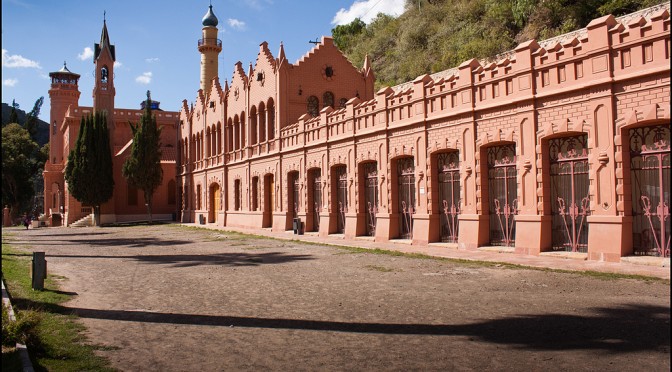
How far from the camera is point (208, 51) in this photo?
1983 inches

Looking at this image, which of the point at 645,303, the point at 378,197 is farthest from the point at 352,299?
the point at 378,197

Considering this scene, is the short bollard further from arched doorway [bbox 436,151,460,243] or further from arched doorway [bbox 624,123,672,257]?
arched doorway [bbox 624,123,672,257]

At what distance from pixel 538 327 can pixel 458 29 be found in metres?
47.1

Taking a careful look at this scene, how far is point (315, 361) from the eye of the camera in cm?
584

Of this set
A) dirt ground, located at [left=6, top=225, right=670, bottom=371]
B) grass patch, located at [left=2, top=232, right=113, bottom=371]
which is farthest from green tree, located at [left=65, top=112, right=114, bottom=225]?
grass patch, located at [left=2, top=232, right=113, bottom=371]

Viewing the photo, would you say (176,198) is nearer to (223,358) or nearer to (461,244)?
(461,244)

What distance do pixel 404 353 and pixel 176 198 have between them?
147 feet

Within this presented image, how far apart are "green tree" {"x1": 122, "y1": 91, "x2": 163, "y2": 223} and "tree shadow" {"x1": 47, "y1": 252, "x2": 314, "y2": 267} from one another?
2512 cm

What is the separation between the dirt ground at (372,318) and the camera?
19.1 feet

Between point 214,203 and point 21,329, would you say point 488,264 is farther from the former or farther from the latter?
point 214,203

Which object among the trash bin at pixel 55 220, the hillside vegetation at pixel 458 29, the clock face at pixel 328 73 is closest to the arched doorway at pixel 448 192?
the clock face at pixel 328 73

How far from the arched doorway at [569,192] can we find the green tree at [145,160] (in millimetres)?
34733

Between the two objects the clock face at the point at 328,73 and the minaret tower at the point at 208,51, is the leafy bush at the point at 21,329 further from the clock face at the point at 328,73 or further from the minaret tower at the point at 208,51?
the minaret tower at the point at 208,51

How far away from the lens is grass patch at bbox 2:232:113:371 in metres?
5.70
